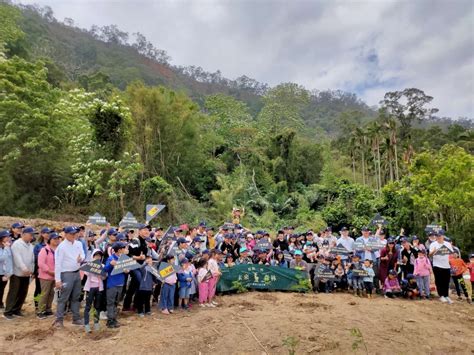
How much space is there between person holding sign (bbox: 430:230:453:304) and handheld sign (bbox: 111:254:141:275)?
7217 mm

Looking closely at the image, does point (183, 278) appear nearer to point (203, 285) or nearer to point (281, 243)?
point (203, 285)

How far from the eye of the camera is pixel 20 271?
6574 millimetres

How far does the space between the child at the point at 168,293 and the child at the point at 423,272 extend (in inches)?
240

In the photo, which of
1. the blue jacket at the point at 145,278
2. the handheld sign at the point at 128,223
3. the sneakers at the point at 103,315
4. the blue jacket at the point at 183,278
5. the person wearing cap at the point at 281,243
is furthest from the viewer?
the person wearing cap at the point at 281,243

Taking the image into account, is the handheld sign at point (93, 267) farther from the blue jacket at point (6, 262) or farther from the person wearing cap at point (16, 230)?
the person wearing cap at point (16, 230)

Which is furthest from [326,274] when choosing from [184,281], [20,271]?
[20,271]

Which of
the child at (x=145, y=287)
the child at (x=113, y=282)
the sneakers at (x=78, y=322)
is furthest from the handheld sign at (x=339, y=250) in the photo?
the sneakers at (x=78, y=322)

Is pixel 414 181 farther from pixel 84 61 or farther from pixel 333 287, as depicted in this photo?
pixel 84 61

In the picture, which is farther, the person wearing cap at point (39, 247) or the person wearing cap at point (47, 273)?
the person wearing cap at point (39, 247)

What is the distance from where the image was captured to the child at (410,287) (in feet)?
30.7

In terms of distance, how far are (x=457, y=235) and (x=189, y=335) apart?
14165mm

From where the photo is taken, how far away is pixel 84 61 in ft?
215

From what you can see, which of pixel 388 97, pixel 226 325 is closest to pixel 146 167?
pixel 226 325

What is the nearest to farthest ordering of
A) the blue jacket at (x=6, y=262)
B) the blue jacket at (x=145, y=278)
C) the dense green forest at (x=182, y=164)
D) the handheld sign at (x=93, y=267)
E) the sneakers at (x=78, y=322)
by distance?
the handheld sign at (x=93, y=267) < the sneakers at (x=78, y=322) < the blue jacket at (x=6, y=262) < the blue jacket at (x=145, y=278) < the dense green forest at (x=182, y=164)
